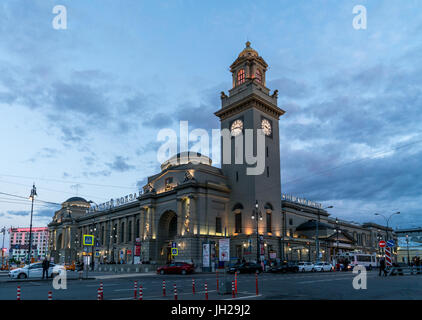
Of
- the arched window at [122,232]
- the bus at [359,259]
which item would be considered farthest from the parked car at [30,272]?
the arched window at [122,232]

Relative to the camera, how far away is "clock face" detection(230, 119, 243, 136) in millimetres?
68188

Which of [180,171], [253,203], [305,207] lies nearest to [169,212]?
[180,171]

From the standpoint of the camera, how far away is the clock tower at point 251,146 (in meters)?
63.8

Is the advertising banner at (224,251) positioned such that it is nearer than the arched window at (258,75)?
Yes

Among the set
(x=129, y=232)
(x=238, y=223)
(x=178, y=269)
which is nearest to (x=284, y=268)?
(x=178, y=269)

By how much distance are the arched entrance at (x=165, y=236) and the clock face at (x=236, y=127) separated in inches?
733

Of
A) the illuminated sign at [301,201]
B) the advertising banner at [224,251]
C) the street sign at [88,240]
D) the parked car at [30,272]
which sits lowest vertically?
the parked car at [30,272]

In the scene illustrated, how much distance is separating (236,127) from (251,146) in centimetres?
581

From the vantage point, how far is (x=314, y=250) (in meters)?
75.1

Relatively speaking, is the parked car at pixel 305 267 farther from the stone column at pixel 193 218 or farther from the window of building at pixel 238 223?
the stone column at pixel 193 218

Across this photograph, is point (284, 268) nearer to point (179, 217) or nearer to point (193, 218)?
point (193, 218)

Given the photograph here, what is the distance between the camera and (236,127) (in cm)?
6912

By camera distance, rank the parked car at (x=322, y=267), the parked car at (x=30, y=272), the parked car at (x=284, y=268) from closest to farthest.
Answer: the parked car at (x=30, y=272) → the parked car at (x=284, y=268) → the parked car at (x=322, y=267)
